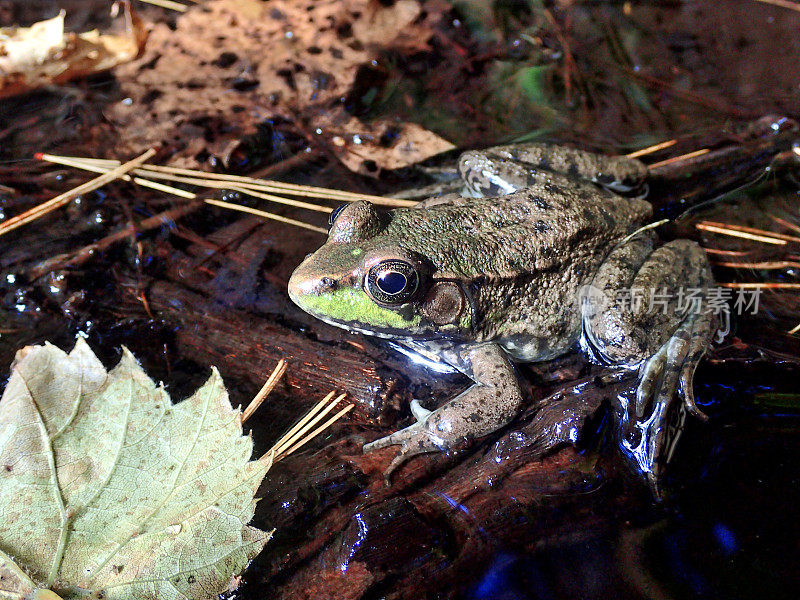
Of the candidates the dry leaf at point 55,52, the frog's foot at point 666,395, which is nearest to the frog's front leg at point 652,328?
the frog's foot at point 666,395

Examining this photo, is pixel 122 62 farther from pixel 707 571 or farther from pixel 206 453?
pixel 707 571

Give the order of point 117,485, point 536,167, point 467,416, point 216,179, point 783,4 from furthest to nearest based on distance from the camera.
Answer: point 783,4, point 216,179, point 536,167, point 467,416, point 117,485

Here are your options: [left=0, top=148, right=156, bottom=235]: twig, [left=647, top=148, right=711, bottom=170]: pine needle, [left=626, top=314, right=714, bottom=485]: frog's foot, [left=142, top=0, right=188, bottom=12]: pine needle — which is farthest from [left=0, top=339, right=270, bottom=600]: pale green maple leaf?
[left=142, top=0, right=188, bottom=12]: pine needle

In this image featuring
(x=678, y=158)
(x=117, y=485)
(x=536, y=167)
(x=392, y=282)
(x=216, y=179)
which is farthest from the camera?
(x=678, y=158)

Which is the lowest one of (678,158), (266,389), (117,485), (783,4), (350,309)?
(266,389)

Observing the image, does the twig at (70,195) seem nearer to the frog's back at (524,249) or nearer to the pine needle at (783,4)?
the frog's back at (524,249)

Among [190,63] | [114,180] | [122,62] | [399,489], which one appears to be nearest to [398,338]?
[399,489]

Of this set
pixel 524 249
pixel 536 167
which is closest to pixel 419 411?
pixel 524 249

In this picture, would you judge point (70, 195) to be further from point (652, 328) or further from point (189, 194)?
point (652, 328)
